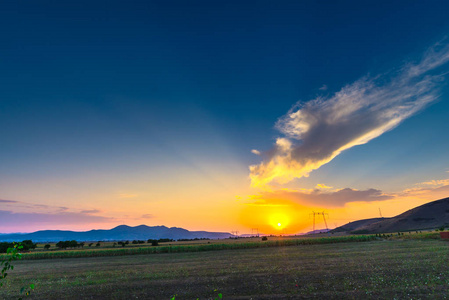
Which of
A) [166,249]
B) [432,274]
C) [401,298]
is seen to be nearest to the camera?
[401,298]

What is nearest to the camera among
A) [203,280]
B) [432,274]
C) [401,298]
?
[401,298]

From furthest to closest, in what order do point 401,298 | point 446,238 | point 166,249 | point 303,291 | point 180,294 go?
point 166,249
point 446,238
point 180,294
point 303,291
point 401,298

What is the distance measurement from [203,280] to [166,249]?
228 ft

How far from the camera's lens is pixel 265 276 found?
92.9ft

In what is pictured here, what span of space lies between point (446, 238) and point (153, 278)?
87.7 metres

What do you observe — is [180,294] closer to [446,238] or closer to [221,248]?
[221,248]

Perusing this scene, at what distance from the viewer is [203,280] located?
92.2 ft

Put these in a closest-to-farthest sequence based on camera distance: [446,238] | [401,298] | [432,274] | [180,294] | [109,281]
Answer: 1. [401,298]
2. [180,294]
3. [432,274]
4. [109,281]
5. [446,238]

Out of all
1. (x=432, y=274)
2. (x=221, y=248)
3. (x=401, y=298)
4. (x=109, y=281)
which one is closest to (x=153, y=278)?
(x=109, y=281)

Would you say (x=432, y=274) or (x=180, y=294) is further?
(x=432, y=274)

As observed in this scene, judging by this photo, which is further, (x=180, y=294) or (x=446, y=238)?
(x=446, y=238)

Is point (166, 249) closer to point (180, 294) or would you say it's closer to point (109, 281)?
point (109, 281)

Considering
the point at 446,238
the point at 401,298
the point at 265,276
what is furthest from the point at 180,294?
the point at 446,238

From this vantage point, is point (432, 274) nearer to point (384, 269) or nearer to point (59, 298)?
point (384, 269)
